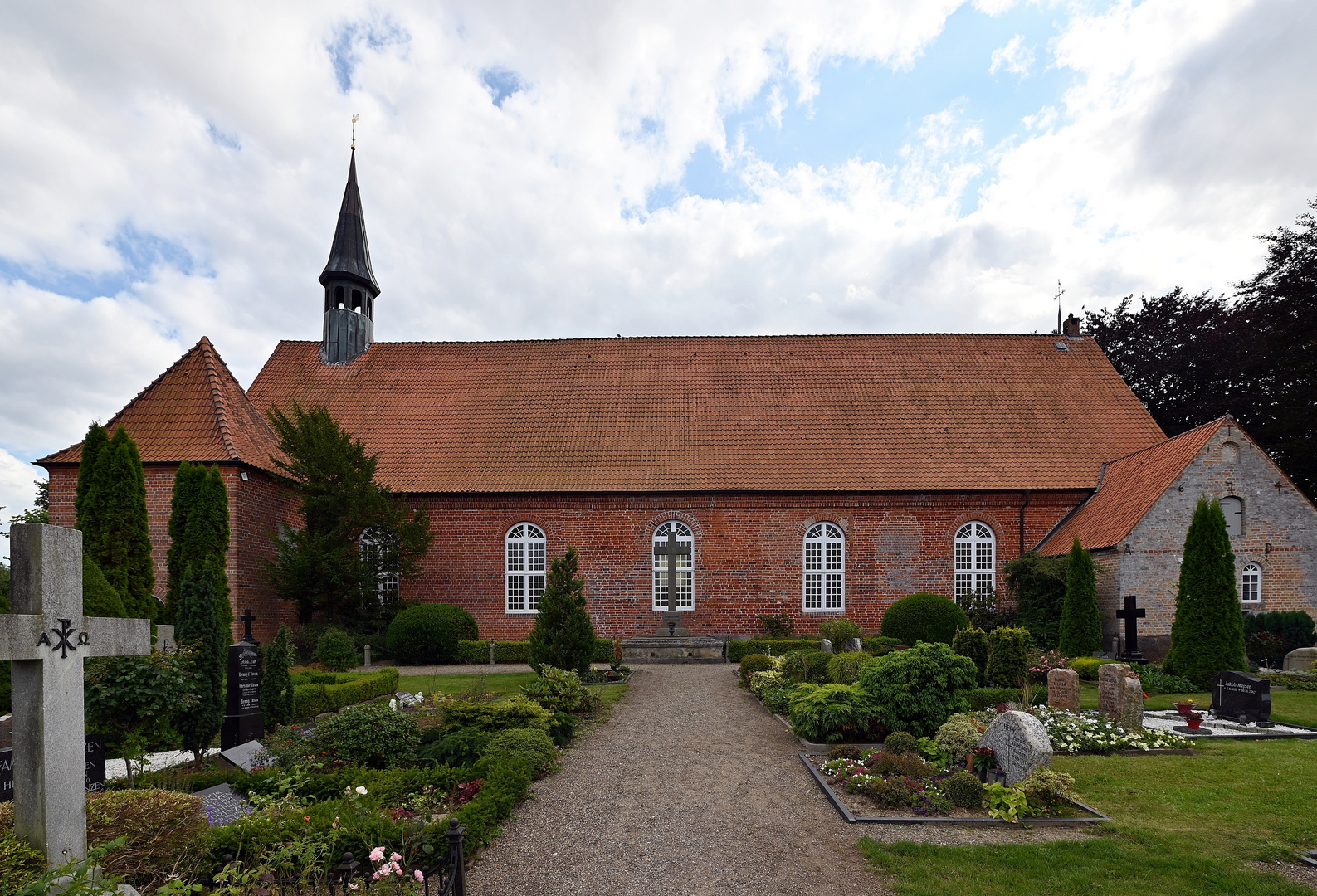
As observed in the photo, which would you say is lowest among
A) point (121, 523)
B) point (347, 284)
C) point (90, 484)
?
point (121, 523)

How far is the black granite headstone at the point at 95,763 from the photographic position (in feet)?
22.2

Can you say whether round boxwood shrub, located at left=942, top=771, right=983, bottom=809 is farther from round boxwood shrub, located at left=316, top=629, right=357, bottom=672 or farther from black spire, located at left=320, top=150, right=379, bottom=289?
black spire, located at left=320, top=150, right=379, bottom=289

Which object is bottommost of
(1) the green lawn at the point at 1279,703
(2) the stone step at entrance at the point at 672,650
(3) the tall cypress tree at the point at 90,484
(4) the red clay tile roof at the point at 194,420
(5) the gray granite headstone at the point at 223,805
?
(2) the stone step at entrance at the point at 672,650

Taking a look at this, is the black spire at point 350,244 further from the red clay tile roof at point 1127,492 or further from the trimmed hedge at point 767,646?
the red clay tile roof at point 1127,492

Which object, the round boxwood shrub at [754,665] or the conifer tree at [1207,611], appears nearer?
the conifer tree at [1207,611]

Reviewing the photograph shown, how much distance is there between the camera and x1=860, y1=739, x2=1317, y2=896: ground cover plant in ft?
18.6

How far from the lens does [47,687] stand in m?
4.19

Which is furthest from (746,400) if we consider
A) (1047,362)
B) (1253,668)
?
(1253,668)

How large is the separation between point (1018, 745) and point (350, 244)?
24.6m

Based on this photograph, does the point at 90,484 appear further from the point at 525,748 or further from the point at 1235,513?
the point at 1235,513

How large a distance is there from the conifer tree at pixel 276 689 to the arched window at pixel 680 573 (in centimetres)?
1142

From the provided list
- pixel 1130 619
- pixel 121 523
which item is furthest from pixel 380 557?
pixel 1130 619

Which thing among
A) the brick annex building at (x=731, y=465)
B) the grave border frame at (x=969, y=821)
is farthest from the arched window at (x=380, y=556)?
the grave border frame at (x=969, y=821)

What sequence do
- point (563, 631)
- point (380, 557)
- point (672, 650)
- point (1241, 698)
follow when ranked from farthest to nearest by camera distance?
1. point (380, 557)
2. point (672, 650)
3. point (563, 631)
4. point (1241, 698)
